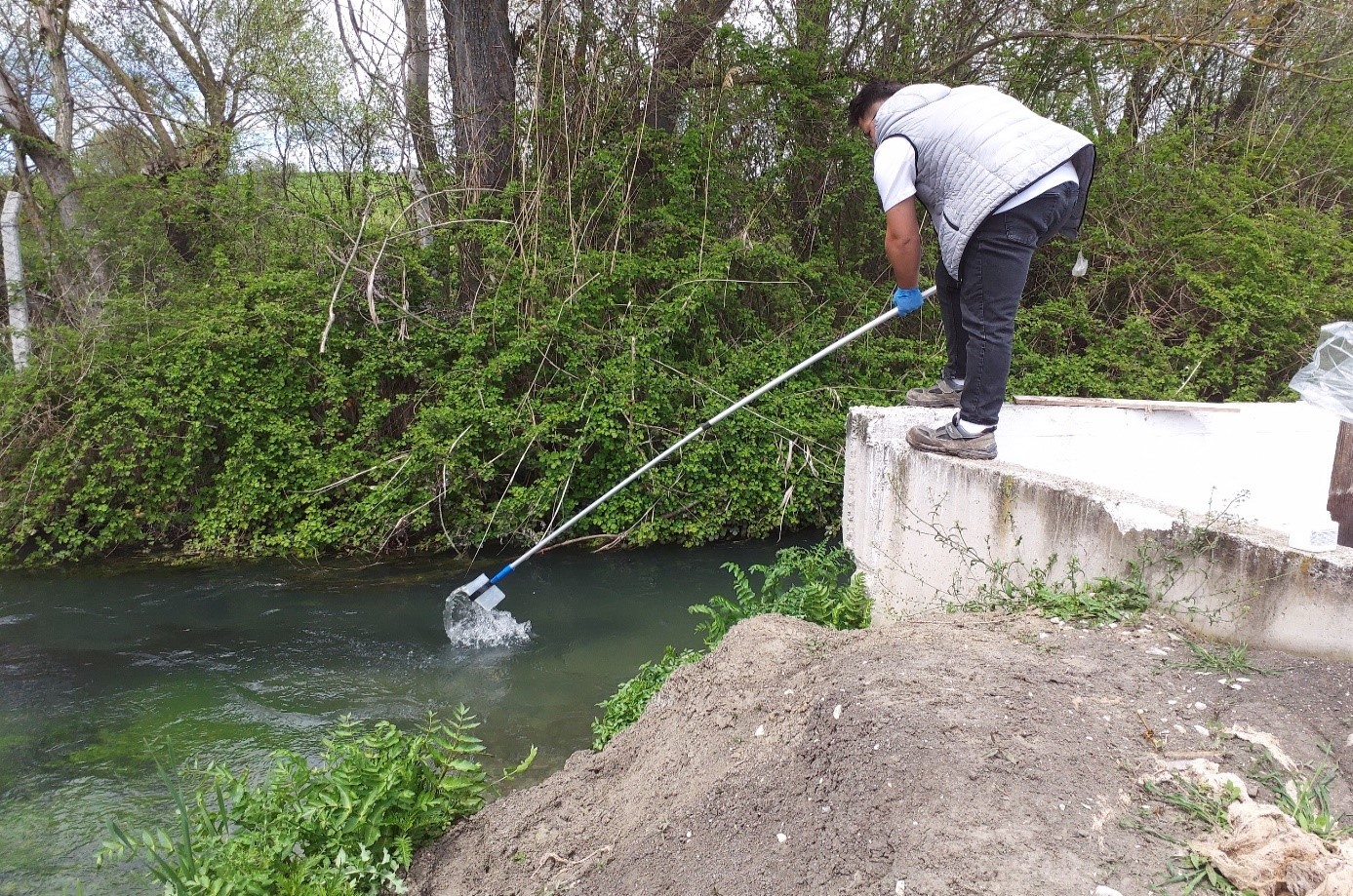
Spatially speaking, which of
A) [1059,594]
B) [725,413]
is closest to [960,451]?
[1059,594]

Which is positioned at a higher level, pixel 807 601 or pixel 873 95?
pixel 873 95

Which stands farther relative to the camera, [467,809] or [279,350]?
[279,350]

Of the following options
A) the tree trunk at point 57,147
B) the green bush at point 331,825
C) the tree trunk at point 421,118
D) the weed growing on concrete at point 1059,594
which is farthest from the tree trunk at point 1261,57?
the tree trunk at point 57,147

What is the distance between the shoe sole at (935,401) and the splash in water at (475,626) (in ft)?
10.0

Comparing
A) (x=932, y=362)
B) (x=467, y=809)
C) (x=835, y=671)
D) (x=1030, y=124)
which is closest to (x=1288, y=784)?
(x=835, y=671)

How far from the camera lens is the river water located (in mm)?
4086

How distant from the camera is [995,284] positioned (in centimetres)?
383

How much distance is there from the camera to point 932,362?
26.8 ft

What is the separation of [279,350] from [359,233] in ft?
4.07

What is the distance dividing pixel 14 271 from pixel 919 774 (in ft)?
30.7

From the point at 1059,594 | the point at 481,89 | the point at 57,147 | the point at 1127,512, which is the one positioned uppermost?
the point at 481,89

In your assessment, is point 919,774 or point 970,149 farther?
point 970,149

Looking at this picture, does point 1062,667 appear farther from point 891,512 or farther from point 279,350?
point 279,350

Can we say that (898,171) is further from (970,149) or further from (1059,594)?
(1059,594)
